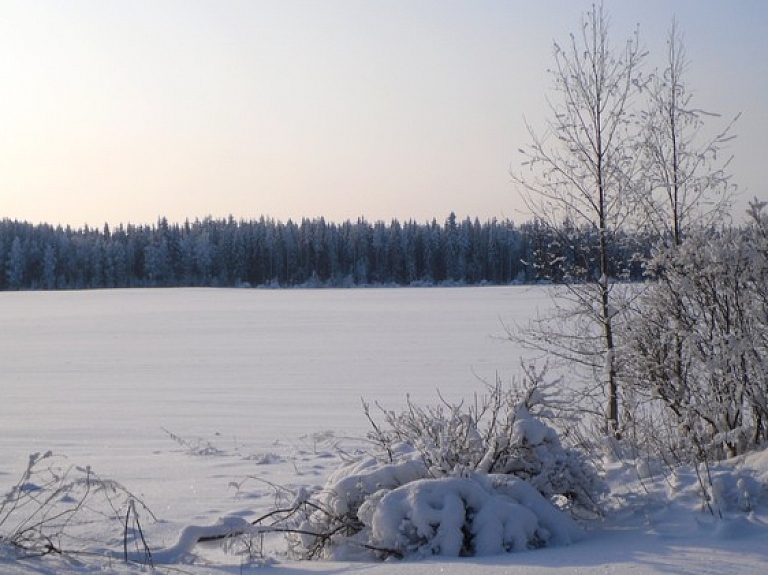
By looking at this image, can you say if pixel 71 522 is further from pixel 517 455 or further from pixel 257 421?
pixel 257 421

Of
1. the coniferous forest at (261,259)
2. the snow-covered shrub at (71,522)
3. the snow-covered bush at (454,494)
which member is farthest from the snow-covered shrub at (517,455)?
the coniferous forest at (261,259)

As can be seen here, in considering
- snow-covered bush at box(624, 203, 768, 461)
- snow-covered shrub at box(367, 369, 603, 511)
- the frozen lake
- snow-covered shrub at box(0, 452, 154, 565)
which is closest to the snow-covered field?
the frozen lake

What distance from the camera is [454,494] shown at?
4895mm

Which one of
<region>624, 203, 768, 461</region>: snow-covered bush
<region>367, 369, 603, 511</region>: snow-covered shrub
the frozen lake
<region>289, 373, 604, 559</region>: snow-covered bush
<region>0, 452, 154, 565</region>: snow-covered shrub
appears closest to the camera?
<region>0, 452, 154, 565</region>: snow-covered shrub

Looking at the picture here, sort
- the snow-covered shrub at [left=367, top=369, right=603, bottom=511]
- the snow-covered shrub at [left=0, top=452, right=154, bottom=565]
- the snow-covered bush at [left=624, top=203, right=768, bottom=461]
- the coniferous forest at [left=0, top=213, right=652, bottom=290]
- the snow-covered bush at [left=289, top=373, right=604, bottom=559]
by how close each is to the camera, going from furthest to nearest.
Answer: the coniferous forest at [left=0, top=213, right=652, bottom=290] < the snow-covered bush at [left=624, top=203, right=768, bottom=461] < the snow-covered shrub at [left=367, top=369, right=603, bottom=511] < the snow-covered bush at [left=289, top=373, right=604, bottom=559] < the snow-covered shrub at [left=0, top=452, right=154, bottom=565]

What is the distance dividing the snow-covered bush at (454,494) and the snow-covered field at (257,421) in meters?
0.23

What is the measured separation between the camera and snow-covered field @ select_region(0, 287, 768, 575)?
455 cm

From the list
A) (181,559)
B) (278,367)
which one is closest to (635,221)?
(181,559)

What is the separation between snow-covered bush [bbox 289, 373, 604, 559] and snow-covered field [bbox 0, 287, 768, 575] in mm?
234

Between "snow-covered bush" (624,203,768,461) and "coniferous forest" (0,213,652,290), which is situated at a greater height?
"coniferous forest" (0,213,652,290)

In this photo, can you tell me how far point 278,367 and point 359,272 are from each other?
85766 millimetres

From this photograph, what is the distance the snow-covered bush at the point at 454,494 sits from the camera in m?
4.77

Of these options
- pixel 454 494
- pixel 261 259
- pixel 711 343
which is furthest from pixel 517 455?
pixel 261 259

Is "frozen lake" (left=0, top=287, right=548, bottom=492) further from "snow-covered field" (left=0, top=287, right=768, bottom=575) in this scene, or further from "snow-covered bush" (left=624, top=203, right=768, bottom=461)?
"snow-covered bush" (left=624, top=203, right=768, bottom=461)
